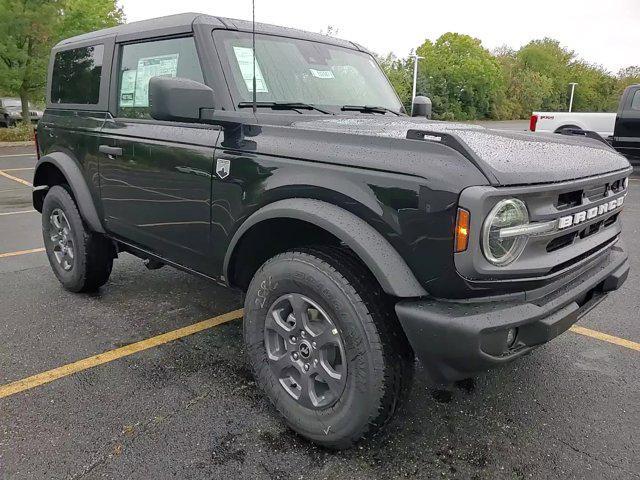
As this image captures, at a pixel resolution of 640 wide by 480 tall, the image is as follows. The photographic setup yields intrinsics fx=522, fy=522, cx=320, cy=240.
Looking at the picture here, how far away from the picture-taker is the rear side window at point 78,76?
3797 millimetres

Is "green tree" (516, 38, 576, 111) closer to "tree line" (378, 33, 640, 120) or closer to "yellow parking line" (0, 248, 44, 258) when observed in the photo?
"tree line" (378, 33, 640, 120)

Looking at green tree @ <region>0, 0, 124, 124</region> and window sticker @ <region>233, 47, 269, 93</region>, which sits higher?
green tree @ <region>0, 0, 124, 124</region>

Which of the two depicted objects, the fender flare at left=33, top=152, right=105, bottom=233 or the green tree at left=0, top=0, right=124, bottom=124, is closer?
the fender flare at left=33, top=152, right=105, bottom=233

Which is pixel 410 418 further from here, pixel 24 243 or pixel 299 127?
pixel 24 243

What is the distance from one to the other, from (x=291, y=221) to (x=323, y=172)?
0.31 meters

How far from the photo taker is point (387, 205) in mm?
2076

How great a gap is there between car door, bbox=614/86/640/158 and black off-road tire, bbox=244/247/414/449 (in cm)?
1210

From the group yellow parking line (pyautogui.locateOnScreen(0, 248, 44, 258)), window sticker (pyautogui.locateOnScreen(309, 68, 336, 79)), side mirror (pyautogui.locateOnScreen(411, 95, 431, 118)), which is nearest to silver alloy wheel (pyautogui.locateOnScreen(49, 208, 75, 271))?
yellow parking line (pyautogui.locateOnScreen(0, 248, 44, 258))

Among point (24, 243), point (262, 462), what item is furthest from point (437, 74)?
point (262, 462)

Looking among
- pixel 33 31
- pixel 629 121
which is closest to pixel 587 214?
pixel 629 121

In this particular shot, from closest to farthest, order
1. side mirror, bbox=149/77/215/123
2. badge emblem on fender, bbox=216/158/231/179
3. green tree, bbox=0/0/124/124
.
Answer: side mirror, bbox=149/77/215/123 < badge emblem on fender, bbox=216/158/231/179 < green tree, bbox=0/0/124/124

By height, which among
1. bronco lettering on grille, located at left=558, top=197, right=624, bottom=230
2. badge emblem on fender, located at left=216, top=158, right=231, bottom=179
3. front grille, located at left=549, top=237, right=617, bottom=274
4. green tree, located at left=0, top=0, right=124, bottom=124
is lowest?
front grille, located at left=549, top=237, right=617, bottom=274

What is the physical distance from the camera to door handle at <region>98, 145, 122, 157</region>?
3433 mm

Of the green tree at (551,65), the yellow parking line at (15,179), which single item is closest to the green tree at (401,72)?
the yellow parking line at (15,179)
